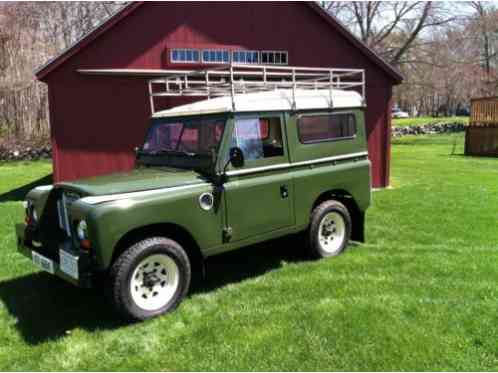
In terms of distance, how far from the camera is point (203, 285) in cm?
519

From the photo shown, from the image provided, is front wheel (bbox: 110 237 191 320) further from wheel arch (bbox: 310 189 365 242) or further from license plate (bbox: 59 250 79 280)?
wheel arch (bbox: 310 189 365 242)

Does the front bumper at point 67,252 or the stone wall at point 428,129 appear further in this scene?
the stone wall at point 428,129

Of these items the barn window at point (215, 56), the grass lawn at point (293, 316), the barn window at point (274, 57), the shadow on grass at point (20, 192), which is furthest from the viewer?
the barn window at point (274, 57)

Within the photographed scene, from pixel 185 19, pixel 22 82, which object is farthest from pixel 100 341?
pixel 22 82

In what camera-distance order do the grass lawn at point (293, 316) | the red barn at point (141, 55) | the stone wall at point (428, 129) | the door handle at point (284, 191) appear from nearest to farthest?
1. the grass lawn at point (293, 316)
2. the door handle at point (284, 191)
3. the red barn at point (141, 55)
4. the stone wall at point (428, 129)

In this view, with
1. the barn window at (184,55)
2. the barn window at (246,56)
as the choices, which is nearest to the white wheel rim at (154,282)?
the barn window at (184,55)

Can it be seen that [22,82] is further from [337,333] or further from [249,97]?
[337,333]

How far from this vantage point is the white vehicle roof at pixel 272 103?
4918mm

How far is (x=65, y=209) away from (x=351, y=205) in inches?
150

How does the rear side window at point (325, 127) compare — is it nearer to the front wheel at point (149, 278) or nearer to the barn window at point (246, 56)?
the front wheel at point (149, 278)

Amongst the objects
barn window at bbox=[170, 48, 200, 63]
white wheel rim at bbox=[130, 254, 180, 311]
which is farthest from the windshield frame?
barn window at bbox=[170, 48, 200, 63]

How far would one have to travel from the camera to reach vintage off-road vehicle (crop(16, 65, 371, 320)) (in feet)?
13.0

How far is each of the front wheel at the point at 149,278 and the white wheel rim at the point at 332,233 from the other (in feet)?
7.17

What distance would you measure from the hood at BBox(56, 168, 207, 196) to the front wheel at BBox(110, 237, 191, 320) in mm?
530
